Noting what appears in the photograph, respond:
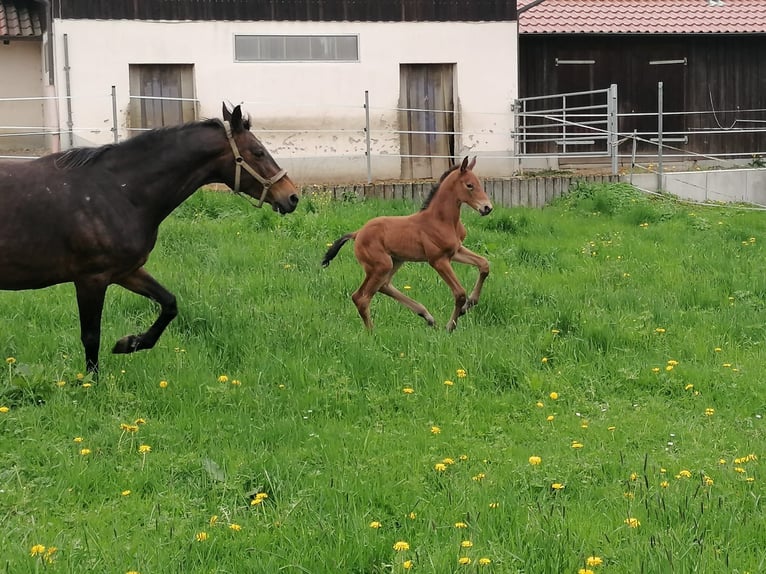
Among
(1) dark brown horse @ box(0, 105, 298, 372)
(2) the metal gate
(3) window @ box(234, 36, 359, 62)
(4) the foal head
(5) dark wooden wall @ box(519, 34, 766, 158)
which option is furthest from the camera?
(5) dark wooden wall @ box(519, 34, 766, 158)

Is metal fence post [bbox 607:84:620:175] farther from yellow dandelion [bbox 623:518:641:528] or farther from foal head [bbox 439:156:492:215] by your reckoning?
yellow dandelion [bbox 623:518:641:528]

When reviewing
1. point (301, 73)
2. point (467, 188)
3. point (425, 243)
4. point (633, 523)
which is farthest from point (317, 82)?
point (633, 523)

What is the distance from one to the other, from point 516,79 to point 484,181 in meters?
3.99

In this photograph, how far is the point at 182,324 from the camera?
8.05 meters

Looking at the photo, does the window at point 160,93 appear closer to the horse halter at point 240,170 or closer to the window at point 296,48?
the window at point 296,48

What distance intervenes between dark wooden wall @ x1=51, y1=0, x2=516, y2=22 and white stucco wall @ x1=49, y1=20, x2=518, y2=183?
0.14 m

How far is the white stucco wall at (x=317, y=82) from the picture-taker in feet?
57.1

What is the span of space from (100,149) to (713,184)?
1474 cm

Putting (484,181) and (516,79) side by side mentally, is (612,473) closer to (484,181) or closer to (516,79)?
(484,181)

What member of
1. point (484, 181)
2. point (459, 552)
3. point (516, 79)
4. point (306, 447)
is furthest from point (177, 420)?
point (516, 79)

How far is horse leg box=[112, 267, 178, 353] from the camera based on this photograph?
719cm

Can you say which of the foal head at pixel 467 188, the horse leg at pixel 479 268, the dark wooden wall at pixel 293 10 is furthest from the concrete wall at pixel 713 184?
the horse leg at pixel 479 268

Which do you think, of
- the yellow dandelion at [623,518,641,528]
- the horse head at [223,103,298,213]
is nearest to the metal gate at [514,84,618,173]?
the horse head at [223,103,298,213]

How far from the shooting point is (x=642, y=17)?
22.4 metres
